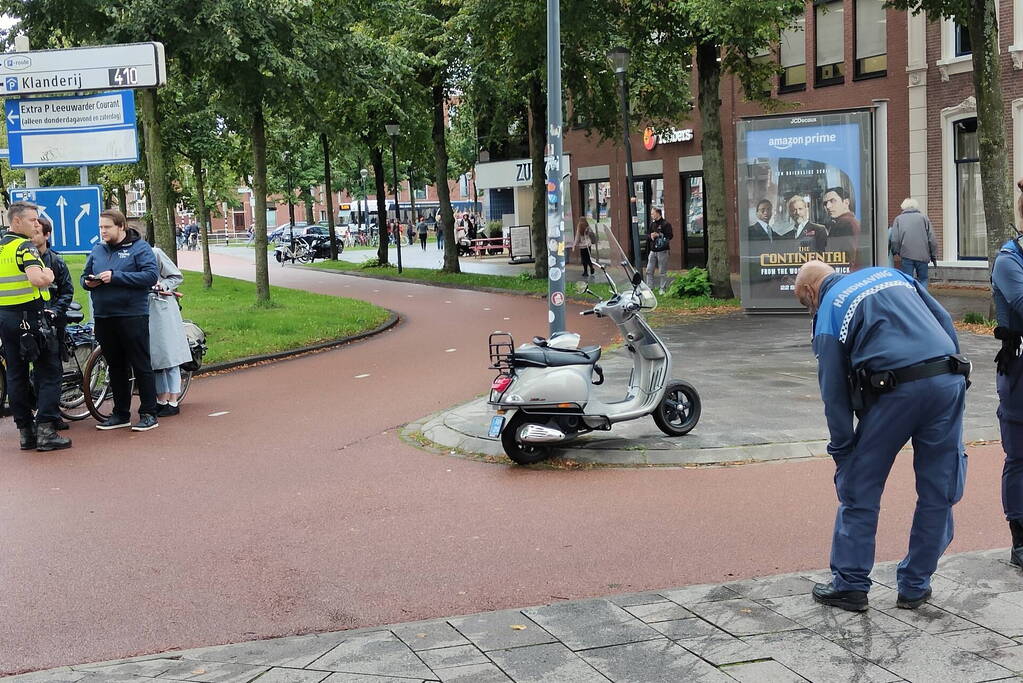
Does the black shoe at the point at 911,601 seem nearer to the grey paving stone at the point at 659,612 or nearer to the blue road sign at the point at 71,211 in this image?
the grey paving stone at the point at 659,612

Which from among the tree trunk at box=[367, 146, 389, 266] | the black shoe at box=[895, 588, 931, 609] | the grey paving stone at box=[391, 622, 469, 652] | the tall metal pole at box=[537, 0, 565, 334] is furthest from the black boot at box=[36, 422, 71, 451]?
the tree trunk at box=[367, 146, 389, 266]

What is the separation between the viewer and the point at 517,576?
567cm

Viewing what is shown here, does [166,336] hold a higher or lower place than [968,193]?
lower

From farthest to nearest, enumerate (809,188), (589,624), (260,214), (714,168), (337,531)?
(260,214) → (714,168) → (809,188) → (337,531) → (589,624)

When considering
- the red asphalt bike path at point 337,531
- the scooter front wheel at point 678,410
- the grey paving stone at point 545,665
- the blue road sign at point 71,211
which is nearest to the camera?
the grey paving stone at point 545,665

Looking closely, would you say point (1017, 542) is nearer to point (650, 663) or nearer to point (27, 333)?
point (650, 663)

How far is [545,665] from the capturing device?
14.1ft

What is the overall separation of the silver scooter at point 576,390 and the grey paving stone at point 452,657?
137 inches

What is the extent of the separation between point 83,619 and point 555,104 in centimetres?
811

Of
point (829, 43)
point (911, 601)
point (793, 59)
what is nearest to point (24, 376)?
point (911, 601)

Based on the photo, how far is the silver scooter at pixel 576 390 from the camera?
319 inches

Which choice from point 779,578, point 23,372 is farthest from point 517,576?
point 23,372

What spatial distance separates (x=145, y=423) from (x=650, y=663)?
6.99 m

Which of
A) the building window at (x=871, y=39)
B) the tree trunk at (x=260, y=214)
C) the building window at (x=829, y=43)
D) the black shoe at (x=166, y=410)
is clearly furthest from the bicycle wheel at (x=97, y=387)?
the building window at (x=829, y=43)
